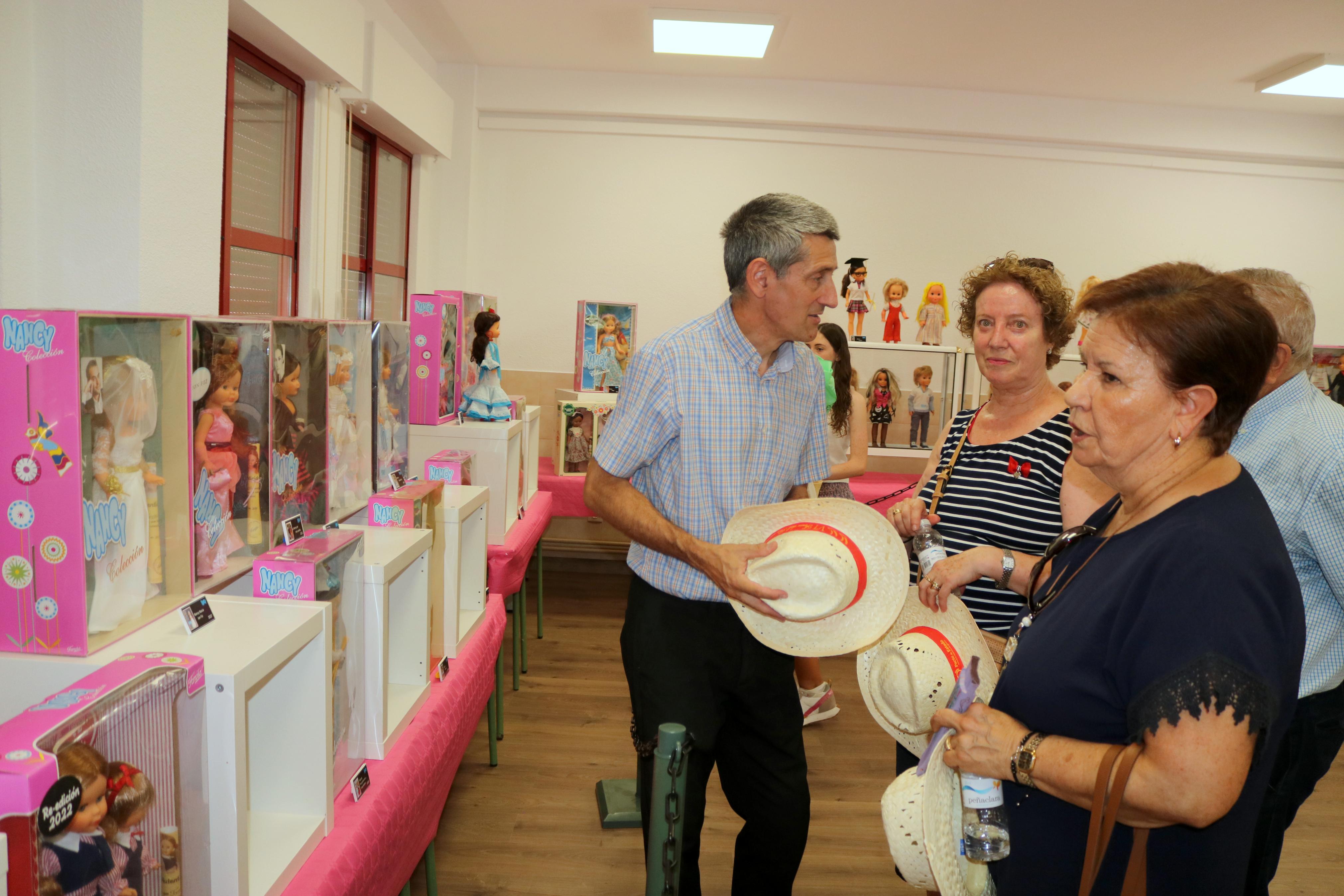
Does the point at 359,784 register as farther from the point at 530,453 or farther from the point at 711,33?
the point at 711,33

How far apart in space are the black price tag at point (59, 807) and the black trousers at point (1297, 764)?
1.96m

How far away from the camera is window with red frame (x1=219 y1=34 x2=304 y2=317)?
3238 mm

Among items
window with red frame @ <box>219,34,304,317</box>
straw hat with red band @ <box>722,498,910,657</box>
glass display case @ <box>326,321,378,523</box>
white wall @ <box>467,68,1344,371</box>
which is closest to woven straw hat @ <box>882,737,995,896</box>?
straw hat with red band @ <box>722,498,910,657</box>

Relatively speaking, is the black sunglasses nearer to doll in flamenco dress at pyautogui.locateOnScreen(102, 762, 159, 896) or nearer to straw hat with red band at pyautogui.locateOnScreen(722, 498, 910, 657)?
straw hat with red band at pyautogui.locateOnScreen(722, 498, 910, 657)

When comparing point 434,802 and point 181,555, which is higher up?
point 181,555

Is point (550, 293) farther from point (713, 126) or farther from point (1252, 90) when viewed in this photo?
point (1252, 90)

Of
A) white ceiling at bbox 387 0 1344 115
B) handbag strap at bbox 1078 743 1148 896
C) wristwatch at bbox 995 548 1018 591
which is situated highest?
white ceiling at bbox 387 0 1344 115

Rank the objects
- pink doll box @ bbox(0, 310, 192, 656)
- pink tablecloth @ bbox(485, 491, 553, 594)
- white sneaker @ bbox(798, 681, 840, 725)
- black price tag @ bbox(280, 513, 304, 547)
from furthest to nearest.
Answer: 1. white sneaker @ bbox(798, 681, 840, 725)
2. pink tablecloth @ bbox(485, 491, 553, 594)
3. black price tag @ bbox(280, 513, 304, 547)
4. pink doll box @ bbox(0, 310, 192, 656)

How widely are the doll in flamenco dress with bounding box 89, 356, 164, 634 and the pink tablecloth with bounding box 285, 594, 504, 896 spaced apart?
457 mm

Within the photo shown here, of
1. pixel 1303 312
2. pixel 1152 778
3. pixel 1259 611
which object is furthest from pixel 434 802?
pixel 1303 312

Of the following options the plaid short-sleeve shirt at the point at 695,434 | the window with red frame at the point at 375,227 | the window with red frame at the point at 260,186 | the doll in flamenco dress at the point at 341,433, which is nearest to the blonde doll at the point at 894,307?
the window with red frame at the point at 375,227

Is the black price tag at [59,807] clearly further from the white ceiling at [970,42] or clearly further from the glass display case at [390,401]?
the white ceiling at [970,42]

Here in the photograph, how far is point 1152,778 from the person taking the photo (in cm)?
95

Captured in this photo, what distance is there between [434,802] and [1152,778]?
1.44 metres
